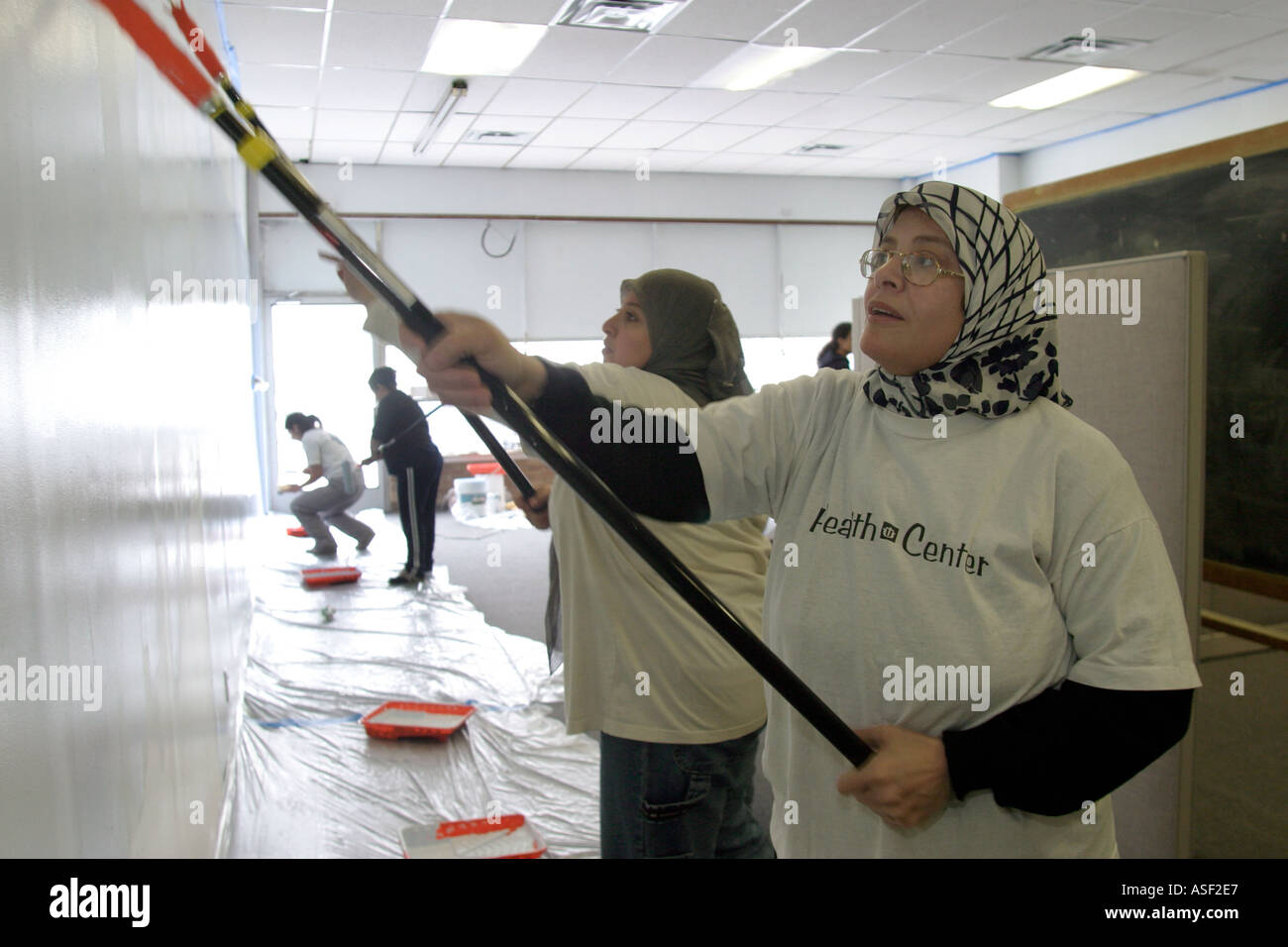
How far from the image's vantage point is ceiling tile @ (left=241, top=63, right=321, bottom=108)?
5.09m

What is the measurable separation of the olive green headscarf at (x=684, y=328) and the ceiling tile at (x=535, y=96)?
439 centimetres

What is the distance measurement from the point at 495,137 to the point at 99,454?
6.09 meters

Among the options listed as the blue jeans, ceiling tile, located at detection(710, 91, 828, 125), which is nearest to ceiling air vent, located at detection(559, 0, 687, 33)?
ceiling tile, located at detection(710, 91, 828, 125)

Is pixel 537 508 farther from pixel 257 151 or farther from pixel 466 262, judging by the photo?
pixel 466 262

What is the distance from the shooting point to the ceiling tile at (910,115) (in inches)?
247

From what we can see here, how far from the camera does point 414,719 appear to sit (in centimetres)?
310

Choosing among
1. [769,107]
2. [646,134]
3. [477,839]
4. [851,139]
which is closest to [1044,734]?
[477,839]

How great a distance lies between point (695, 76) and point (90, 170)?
15.8 ft

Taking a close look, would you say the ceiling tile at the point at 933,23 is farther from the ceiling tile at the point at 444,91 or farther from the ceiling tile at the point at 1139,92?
the ceiling tile at the point at 444,91

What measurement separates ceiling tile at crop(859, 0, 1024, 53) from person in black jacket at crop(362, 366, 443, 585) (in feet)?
10.1

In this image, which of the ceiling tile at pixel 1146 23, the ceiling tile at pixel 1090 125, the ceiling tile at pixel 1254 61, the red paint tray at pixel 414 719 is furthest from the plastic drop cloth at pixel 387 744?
the ceiling tile at pixel 1090 125

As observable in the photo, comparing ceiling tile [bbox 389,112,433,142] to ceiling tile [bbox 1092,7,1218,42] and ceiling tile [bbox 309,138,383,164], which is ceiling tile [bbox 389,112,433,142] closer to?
ceiling tile [bbox 309,138,383,164]
